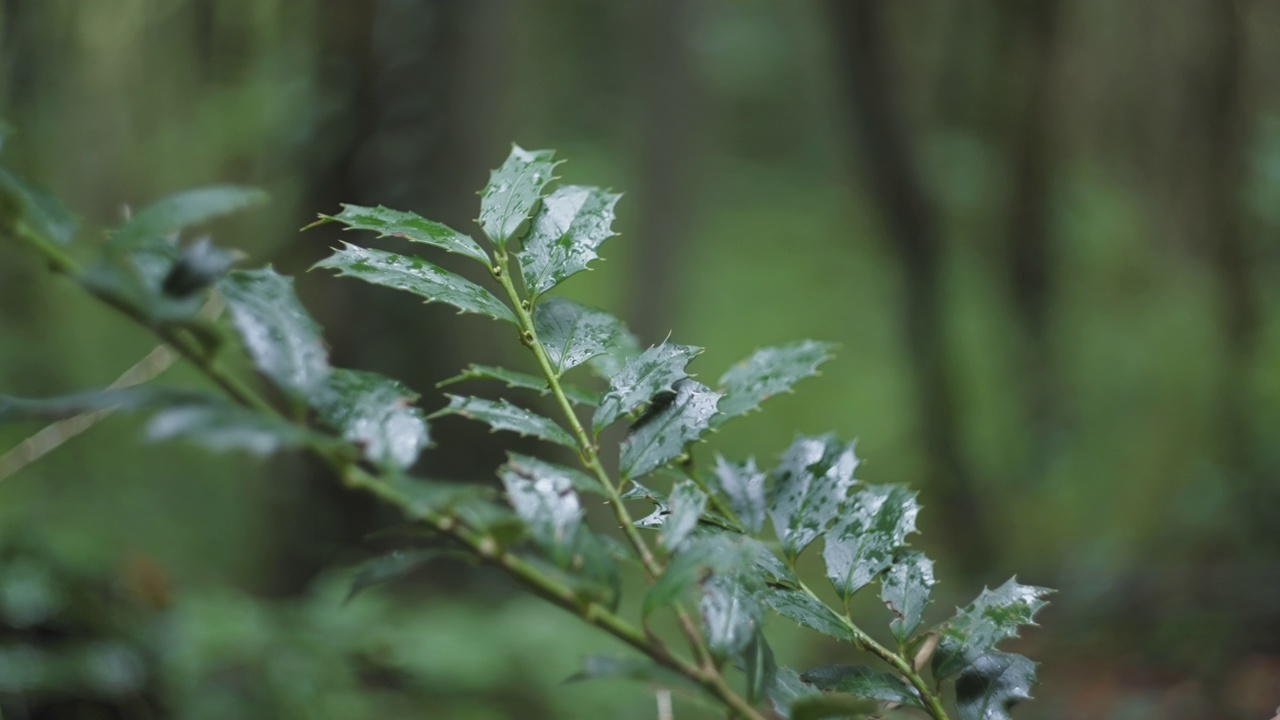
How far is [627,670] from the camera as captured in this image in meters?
0.35

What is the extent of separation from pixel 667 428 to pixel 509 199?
154mm

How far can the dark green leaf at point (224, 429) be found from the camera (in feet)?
0.96

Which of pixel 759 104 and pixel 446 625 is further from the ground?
pixel 759 104

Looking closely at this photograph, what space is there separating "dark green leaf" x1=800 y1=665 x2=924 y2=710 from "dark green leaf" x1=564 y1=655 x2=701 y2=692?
14cm

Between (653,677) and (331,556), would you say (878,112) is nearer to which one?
(331,556)

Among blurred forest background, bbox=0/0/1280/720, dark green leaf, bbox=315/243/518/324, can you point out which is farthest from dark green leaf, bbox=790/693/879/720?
blurred forest background, bbox=0/0/1280/720

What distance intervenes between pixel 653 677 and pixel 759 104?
877 centimetres

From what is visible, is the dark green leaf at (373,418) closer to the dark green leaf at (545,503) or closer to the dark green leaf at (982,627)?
the dark green leaf at (545,503)

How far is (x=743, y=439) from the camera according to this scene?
5.04m

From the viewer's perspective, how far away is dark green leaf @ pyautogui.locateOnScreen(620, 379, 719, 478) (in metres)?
0.49

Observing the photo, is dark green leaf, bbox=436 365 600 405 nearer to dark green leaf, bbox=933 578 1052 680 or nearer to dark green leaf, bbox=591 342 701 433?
dark green leaf, bbox=591 342 701 433

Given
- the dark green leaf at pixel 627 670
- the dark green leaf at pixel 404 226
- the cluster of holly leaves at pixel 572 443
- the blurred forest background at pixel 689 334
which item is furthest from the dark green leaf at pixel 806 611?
the blurred forest background at pixel 689 334

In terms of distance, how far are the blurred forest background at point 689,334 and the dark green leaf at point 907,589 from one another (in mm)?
1010

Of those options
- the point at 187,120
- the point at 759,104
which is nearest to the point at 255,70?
the point at 187,120
